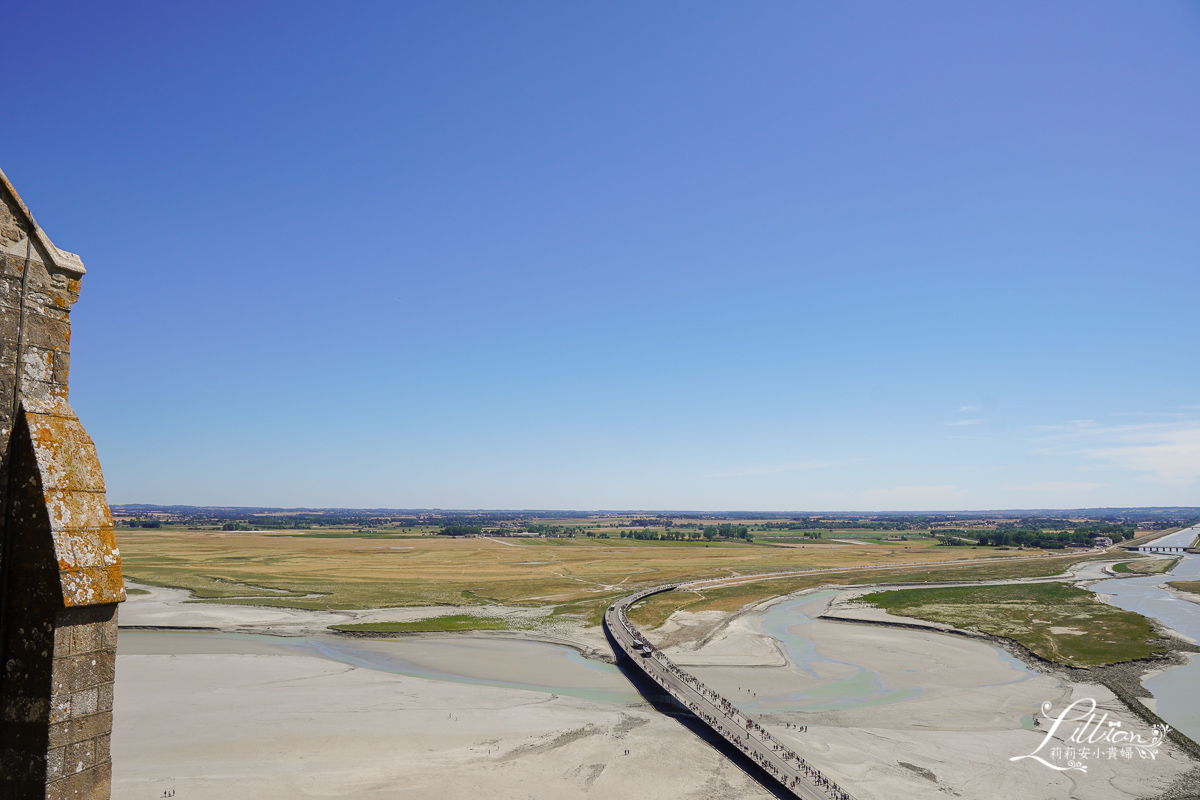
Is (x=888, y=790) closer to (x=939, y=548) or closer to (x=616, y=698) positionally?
(x=616, y=698)

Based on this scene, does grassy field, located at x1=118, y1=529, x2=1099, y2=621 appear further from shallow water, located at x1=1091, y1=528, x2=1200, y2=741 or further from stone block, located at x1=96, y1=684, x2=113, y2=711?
stone block, located at x1=96, y1=684, x2=113, y2=711

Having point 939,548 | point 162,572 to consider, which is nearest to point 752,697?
point 162,572

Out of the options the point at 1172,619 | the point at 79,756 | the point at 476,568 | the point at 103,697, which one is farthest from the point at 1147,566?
the point at 79,756

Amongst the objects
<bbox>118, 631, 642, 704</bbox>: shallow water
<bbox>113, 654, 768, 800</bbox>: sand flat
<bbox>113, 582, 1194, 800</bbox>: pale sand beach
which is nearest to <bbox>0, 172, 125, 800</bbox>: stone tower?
<bbox>113, 654, 768, 800</bbox>: sand flat

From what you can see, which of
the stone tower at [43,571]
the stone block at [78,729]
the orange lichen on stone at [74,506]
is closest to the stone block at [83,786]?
the stone tower at [43,571]

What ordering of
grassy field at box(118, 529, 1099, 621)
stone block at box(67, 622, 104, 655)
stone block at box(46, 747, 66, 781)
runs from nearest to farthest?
stone block at box(46, 747, 66, 781), stone block at box(67, 622, 104, 655), grassy field at box(118, 529, 1099, 621)

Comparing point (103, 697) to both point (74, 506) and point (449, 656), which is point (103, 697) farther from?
point (449, 656)

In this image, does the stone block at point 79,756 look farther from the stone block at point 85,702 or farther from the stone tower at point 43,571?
the stone block at point 85,702
